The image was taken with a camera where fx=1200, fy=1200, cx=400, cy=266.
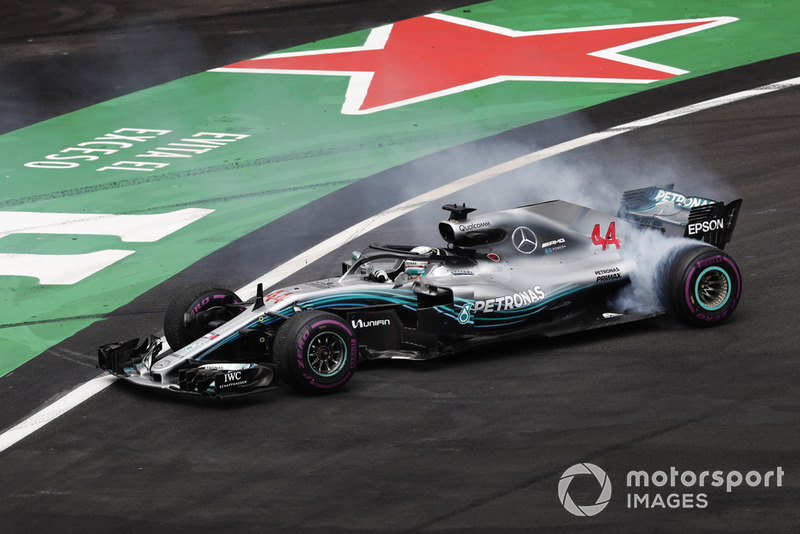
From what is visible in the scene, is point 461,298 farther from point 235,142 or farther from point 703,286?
point 235,142

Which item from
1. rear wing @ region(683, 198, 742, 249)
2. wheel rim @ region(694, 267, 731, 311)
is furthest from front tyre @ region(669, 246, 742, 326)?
rear wing @ region(683, 198, 742, 249)

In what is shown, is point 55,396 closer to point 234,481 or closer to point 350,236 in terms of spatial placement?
point 234,481

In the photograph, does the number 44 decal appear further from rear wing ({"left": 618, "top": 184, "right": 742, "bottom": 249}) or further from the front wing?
the front wing

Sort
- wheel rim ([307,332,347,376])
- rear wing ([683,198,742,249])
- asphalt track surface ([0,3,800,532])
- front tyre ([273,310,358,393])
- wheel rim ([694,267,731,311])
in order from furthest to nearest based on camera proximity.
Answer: rear wing ([683,198,742,249]) < wheel rim ([694,267,731,311]) < wheel rim ([307,332,347,376]) < front tyre ([273,310,358,393]) < asphalt track surface ([0,3,800,532])

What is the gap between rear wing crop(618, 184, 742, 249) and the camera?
12.4 m

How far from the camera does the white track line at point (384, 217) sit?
36.3 feet

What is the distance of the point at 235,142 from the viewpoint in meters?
19.6

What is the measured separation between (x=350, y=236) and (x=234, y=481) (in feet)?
23.0

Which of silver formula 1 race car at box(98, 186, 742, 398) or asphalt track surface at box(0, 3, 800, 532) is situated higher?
silver formula 1 race car at box(98, 186, 742, 398)

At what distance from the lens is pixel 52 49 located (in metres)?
25.2

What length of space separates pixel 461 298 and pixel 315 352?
163 cm

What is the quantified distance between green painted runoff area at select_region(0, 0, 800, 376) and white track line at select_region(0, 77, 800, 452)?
125 centimetres

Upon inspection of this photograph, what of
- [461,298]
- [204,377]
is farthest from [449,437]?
[204,377]

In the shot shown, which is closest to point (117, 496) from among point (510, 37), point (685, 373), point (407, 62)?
point (685, 373)
